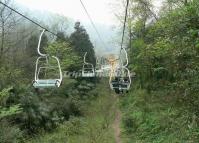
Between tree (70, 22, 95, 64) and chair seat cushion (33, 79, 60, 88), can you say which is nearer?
chair seat cushion (33, 79, 60, 88)

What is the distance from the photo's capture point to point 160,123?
18969mm

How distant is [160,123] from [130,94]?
627 inches

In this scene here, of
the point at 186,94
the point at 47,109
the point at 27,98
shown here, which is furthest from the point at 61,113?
the point at 186,94

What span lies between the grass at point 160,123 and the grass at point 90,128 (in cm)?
126

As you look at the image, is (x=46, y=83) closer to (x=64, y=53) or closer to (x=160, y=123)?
(x=160, y=123)

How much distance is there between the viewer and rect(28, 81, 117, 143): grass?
2088 centimetres

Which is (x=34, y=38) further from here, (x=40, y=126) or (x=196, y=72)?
(x=196, y=72)

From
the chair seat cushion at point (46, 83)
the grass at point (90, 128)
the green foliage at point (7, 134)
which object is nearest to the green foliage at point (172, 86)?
the grass at point (90, 128)

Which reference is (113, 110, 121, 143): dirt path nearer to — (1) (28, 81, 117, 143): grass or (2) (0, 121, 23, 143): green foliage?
(1) (28, 81, 117, 143): grass

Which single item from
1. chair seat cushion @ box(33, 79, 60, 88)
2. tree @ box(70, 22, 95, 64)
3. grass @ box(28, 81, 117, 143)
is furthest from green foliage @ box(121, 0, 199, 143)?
tree @ box(70, 22, 95, 64)

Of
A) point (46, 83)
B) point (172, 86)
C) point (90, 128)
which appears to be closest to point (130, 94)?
point (90, 128)

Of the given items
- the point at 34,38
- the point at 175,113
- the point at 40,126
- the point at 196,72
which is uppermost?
the point at 34,38

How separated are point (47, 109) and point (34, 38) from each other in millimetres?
14723

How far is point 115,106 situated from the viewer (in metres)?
34.6
